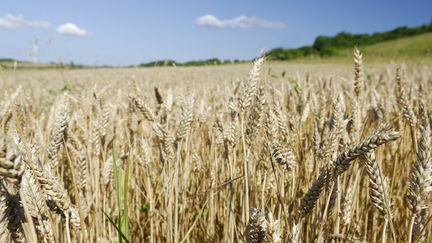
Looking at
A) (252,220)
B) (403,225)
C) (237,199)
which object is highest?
(252,220)

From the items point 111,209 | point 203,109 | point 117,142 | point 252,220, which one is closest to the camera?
point 252,220

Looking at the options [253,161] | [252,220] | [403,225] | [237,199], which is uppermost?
[252,220]

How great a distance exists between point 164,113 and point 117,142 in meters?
0.67

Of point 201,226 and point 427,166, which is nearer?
point 427,166

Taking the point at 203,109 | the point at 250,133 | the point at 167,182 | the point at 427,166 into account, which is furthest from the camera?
the point at 203,109

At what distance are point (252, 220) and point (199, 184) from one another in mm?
1351

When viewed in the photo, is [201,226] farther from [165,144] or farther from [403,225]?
[403,225]

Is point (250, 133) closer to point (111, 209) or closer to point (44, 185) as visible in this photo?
point (44, 185)

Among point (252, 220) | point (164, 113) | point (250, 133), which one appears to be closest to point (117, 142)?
point (164, 113)

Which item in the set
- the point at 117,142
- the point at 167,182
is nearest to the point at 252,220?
the point at 167,182

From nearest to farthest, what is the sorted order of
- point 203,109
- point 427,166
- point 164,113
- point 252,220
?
point 252,220
point 427,166
point 164,113
point 203,109

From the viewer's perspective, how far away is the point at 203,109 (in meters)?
2.64

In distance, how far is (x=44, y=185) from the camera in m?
0.88

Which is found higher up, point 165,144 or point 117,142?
point 165,144
